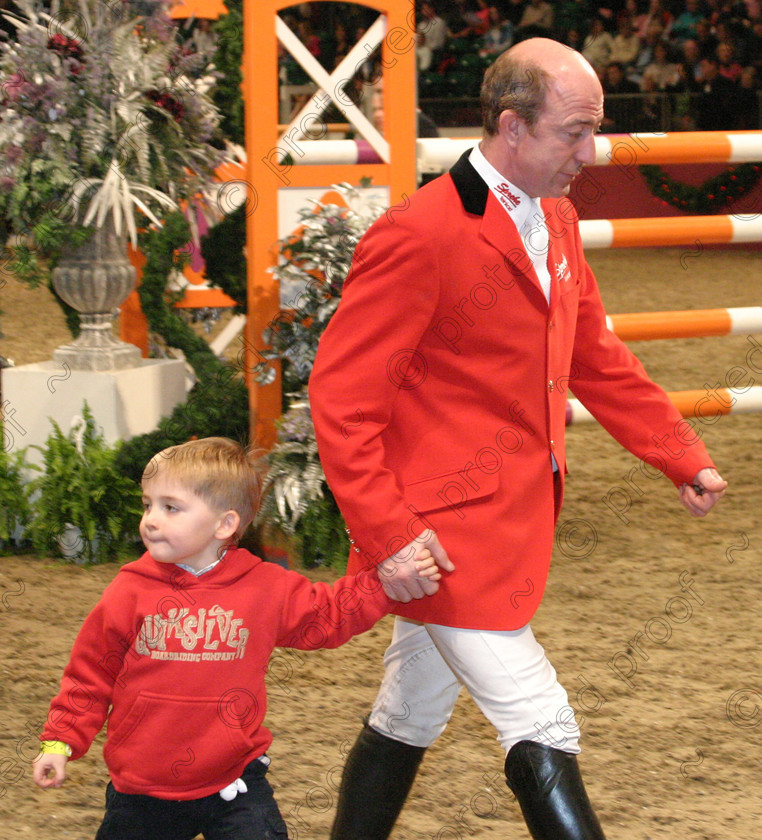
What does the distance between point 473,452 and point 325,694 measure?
1.58m

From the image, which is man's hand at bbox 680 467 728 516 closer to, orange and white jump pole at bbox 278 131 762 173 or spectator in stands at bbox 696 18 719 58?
orange and white jump pole at bbox 278 131 762 173

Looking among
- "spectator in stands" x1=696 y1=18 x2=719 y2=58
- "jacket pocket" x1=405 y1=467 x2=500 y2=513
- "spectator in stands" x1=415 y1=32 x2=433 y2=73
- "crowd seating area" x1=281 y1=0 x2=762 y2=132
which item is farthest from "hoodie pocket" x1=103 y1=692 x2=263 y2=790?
"spectator in stands" x1=696 y1=18 x2=719 y2=58

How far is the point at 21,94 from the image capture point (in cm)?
409

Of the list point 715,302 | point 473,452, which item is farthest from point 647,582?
point 715,302

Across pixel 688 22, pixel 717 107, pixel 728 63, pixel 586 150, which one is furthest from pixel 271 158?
pixel 688 22

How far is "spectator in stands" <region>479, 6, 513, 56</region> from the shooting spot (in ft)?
49.4

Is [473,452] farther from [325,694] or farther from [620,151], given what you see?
[620,151]

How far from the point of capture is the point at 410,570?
1819 mm

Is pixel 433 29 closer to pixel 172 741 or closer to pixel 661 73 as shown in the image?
pixel 661 73

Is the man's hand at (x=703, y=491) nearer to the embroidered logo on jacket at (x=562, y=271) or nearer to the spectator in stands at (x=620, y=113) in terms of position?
the embroidered logo on jacket at (x=562, y=271)

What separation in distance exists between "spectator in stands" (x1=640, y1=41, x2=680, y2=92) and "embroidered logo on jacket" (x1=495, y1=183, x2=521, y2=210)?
1271 centimetres

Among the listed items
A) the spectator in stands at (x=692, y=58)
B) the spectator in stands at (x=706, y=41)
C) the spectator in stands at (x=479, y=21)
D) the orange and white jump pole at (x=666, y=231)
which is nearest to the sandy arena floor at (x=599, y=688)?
the orange and white jump pole at (x=666, y=231)

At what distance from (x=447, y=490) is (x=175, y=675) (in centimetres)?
50

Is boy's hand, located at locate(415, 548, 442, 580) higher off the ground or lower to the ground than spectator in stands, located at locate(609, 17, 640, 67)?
lower
